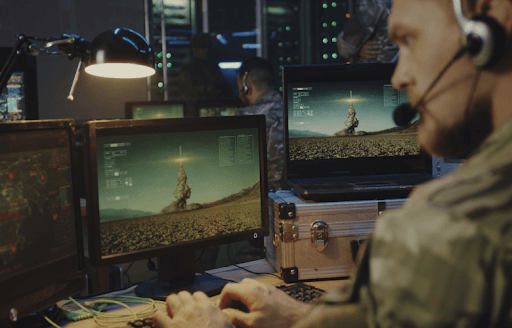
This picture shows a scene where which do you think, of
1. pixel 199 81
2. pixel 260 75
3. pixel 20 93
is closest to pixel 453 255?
pixel 20 93

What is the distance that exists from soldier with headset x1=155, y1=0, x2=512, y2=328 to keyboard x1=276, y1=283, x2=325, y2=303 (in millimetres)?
656

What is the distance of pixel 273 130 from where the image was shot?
9.13ft

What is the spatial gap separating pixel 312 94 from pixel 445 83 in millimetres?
982

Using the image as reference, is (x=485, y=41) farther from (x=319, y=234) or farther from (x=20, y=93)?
(x=20, y=93)

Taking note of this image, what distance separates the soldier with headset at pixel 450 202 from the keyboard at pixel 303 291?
656mm

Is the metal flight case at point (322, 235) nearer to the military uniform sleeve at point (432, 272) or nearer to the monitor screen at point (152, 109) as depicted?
the military uniform sleeve at point (432, 272)

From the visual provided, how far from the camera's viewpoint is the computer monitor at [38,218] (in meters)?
0.80

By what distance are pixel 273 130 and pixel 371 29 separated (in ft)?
3.03

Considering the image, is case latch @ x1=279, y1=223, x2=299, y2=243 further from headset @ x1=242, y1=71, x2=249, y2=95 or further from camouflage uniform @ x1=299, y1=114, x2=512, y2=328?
headset @ x1=242, y1=71, x2=249, y2=95

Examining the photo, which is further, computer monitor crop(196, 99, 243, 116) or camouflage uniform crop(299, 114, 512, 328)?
computer monitor crop(196, 99, 243, 116)

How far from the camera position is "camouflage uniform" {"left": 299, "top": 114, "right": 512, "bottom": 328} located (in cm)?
27

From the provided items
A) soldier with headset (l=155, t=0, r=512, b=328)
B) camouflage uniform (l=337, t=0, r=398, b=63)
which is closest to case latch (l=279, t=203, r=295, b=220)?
soldier with headset (l=155, t=0, r=512, b=328)

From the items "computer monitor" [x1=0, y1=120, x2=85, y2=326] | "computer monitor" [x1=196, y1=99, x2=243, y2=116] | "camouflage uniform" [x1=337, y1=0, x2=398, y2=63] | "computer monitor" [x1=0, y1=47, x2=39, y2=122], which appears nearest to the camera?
"computer monitor" [x1=0, y1=120, x2=85, y2=326]

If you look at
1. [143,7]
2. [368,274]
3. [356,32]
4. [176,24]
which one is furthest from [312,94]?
[176,24]
